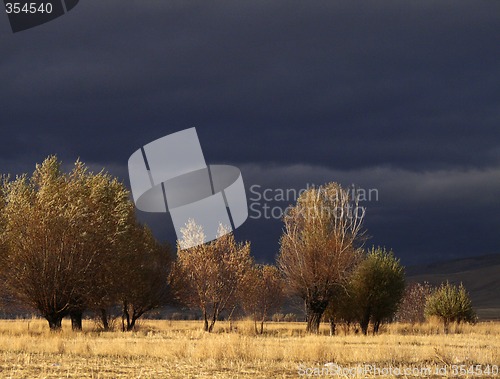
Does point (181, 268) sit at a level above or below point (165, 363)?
above

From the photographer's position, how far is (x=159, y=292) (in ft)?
181

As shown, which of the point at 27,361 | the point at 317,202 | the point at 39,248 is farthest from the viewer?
the point at 317,202

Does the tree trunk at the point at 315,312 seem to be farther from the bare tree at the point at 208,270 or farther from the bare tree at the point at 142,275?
the bare tree at the point at 142,275

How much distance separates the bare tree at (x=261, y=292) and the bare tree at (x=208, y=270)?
20.2ft

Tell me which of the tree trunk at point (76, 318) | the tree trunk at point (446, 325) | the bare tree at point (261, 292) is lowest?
the tree trunk at point (446, 325)

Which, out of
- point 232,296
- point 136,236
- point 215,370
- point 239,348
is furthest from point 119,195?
point 215,370

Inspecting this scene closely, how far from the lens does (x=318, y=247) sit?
48719 millimetres

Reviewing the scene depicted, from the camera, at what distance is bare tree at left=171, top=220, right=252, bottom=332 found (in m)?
53.4

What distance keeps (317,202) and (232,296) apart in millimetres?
13020

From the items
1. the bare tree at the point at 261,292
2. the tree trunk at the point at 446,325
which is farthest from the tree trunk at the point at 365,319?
the bare tree at the point at 261,292

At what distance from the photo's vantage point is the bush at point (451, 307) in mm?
53156

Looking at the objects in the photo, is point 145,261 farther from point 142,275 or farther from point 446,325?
point 446,325

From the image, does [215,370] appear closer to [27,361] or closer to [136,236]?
[27,361]

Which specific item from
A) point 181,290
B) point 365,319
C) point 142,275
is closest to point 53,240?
point 142,275
